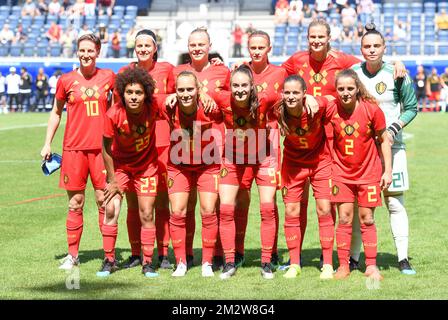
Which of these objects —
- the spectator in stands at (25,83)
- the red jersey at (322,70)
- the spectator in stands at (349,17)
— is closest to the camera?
the red jersey at (322,70)

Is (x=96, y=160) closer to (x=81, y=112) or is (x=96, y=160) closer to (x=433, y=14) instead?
(x=81, y=112)

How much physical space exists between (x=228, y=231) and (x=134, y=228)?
1.05 meters

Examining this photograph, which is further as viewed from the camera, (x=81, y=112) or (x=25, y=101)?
(x=25, y=101)

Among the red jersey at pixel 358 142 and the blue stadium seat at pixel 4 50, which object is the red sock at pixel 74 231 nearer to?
the red jersey at pixel 358 142

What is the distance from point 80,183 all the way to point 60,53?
28.3 meters

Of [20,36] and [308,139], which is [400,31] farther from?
[308,139]

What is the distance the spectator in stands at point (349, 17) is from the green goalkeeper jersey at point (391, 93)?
28.5 meters

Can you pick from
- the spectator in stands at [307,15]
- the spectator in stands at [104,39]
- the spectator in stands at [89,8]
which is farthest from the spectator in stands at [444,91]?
the spectator in stands at [89,8]

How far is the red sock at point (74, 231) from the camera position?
9.14 metres

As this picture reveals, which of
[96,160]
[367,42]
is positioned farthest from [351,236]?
[96,160]

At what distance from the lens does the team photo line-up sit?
8375 mm

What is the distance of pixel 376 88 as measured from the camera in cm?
871

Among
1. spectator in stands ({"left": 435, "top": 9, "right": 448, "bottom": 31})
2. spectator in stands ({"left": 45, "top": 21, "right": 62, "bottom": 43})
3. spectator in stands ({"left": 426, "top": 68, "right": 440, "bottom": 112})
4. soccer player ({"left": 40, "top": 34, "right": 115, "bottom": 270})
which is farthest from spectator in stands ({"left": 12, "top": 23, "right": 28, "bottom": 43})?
soccer player ({"left": 40, "top": 34, "right": 115, "bottom": 270})
